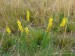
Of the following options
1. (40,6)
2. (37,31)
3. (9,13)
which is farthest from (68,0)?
(37,31)

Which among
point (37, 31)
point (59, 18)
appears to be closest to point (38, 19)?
point (59, 18)

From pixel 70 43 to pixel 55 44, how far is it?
21cm

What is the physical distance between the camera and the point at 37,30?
3.57 meters

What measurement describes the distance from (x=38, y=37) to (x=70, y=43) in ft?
1.56

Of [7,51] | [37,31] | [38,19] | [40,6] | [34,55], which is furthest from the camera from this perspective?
[40,6]

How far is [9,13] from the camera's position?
13.9 ft

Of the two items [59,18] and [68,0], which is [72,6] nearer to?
[68,0]

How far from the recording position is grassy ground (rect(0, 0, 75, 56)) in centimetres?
314

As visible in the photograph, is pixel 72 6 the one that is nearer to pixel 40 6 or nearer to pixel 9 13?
pixel 40 6

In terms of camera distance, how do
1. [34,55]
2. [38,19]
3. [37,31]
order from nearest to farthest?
[34,55]
[37,31]
[38,19]

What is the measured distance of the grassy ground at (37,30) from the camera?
314cm

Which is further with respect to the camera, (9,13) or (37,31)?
(9,13)

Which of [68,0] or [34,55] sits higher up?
[68,0]

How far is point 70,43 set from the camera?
3543mm
